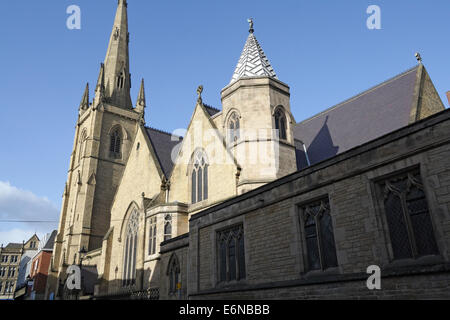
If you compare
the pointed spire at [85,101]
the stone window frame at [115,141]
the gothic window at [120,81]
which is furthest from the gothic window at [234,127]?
the pointed spire at [85,101]

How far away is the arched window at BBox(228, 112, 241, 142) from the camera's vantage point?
64.4ft

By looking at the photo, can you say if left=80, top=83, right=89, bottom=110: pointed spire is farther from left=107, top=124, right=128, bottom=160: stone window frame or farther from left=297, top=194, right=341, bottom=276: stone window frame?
left=297, top=194, right=341, bottom=276: stone window frame

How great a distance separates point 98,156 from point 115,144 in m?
3.22

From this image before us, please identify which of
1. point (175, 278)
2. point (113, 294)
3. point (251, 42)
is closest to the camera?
point (175, 278)

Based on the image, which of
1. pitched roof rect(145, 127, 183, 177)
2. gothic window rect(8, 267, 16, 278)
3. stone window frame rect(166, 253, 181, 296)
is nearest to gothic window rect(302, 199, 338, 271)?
stone window frame rect(166, 253, 181, 296)

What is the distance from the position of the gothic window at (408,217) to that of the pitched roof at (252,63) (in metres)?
13.0

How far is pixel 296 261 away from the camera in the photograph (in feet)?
33.0

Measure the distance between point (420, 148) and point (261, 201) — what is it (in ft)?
16.6

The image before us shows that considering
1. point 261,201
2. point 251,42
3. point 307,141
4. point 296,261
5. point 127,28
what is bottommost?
point 296,261

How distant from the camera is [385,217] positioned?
842 cm

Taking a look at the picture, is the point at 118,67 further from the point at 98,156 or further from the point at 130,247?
the point at 130,247

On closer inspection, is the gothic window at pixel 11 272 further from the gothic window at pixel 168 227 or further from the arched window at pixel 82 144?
the gothic window at pixel 168 227

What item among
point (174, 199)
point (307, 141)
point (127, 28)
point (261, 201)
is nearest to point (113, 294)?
point (174, 199)
